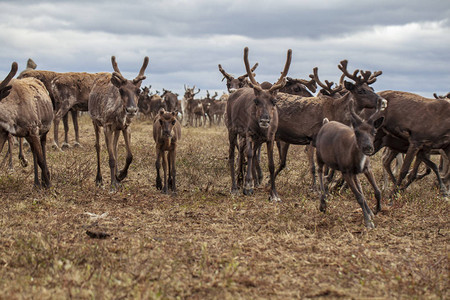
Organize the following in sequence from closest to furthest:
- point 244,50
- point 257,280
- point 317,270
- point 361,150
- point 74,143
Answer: point 257,280
point 317,270
point 361,150
point 244,50
point 74,143

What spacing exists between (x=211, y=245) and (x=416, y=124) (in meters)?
5.38

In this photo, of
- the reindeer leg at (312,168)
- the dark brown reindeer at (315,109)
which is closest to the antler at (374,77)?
the dark brown reindeer at (315,109)

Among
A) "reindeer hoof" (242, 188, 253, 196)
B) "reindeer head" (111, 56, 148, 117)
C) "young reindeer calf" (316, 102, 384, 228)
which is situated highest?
"reindeer head" (111, 56, 148, 117)

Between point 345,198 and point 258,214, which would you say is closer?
point 258,214

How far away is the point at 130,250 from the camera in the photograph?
6.33 m

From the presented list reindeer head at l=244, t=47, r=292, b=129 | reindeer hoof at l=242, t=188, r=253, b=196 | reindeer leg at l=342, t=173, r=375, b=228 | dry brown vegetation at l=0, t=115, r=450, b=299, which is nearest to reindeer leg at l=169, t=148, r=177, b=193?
dry brown vegetation at l=0, t=115, r=450, b=299

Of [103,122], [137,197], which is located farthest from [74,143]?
[137,197]

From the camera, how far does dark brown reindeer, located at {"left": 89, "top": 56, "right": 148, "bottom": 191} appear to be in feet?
34.0

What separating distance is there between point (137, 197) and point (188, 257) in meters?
3.97

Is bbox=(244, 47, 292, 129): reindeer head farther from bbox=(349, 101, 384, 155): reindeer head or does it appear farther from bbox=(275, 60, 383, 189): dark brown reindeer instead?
bbox=(349, 101, 384, 155): reindeer head

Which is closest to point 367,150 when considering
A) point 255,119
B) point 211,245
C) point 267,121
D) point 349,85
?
point 211,245

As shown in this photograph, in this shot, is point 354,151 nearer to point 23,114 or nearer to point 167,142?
point 167,142

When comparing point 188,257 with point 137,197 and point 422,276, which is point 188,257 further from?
point 137,197

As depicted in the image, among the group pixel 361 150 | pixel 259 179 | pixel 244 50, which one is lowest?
pixel 259 179
